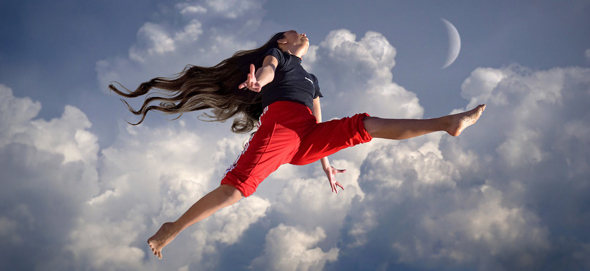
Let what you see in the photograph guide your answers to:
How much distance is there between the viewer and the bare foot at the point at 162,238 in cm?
499

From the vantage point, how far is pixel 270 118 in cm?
539

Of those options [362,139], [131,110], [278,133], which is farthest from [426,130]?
[131,110]

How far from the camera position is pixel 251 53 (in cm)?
662

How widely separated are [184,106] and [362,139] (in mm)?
3038

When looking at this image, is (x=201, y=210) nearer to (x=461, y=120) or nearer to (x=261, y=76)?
(x=261, y=76)

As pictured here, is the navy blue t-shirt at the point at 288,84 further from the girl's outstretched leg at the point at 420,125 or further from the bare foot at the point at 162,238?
the bare foot at the point at 162,238

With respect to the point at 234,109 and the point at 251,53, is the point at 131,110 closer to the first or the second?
the point at 234,109

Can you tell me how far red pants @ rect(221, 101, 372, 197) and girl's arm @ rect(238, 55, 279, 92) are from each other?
1.78ft

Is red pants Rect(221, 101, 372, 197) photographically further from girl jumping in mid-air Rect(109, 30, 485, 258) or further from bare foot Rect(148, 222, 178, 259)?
bare foot Rect(148, 222, 178, 259)

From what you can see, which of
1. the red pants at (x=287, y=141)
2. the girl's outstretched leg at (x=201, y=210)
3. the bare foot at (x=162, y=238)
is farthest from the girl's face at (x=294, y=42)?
the bare foot at (x=162, y=238)

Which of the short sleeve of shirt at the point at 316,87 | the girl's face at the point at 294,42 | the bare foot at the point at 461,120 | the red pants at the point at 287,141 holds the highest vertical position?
the girl's face at the point at 294,42

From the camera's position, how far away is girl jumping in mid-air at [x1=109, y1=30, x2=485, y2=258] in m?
4.78

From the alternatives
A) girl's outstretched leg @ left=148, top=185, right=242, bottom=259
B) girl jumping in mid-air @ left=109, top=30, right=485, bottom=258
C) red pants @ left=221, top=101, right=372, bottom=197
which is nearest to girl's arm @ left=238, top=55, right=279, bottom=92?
girl jumping in mid-air @ left=109, top=30, right=485, bottom=258

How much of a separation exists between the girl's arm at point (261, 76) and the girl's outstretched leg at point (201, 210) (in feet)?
3.71
